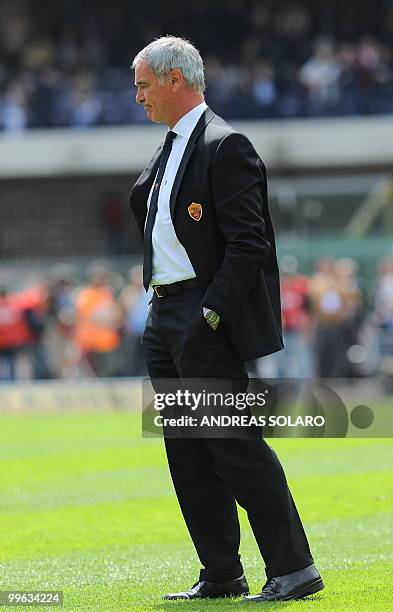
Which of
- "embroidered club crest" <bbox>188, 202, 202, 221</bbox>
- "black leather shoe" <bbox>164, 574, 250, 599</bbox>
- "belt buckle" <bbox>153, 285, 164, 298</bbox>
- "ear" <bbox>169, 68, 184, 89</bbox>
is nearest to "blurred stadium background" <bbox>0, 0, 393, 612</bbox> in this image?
"black leather shoe" <bbox>164, 574, 250, 599</bbox>

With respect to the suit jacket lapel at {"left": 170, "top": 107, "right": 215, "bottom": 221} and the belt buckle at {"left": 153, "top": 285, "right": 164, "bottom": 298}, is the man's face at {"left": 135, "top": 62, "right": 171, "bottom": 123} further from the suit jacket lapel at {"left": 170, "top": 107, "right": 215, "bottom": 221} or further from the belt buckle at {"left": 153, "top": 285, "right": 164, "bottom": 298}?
the belt buckle at {"left": 153, "top": 285, "right": 164, "bottom": 298}

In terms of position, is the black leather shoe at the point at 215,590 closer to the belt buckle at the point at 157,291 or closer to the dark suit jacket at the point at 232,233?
the dark suit jacket at the point at 232,233

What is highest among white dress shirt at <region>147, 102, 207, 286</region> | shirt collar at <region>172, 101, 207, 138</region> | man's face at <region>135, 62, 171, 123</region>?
man's face at <region>135, 62, 171, 123</region>

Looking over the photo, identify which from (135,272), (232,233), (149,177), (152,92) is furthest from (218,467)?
(135,272)

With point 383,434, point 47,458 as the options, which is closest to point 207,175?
point 383,434

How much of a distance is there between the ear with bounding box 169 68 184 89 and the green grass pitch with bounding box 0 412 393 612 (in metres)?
2.09

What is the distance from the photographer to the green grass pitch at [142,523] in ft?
19.9

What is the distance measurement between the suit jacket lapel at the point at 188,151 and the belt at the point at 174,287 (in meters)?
0.28

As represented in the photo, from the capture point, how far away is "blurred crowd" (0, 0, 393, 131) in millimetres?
31297

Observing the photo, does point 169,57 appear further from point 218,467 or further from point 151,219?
point 218,467

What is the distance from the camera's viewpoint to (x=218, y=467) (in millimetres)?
5539

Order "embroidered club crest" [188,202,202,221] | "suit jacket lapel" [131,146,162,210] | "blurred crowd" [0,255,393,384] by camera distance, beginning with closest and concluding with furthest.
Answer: "embroidered club crest" [188,202,202,221] → "suit jacket lapel" [131,146,162,210] → "blurred crowd" [0,255,393,384]

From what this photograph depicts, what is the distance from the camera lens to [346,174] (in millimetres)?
32500

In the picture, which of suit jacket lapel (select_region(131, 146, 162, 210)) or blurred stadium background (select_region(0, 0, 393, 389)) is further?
blurred stadium background (select_region(0, 0, 393, 389))
